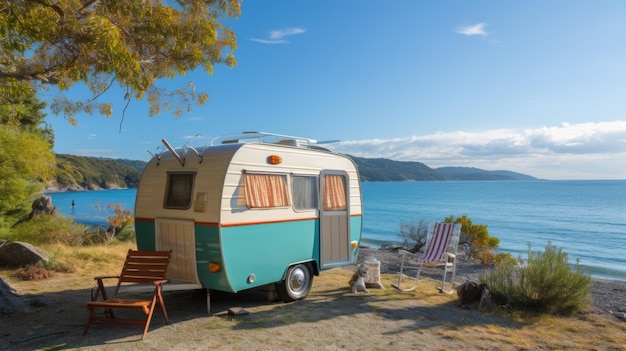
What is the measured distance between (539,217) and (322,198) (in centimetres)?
4493

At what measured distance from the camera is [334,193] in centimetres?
845

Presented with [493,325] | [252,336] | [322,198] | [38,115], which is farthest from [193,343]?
[38,115]

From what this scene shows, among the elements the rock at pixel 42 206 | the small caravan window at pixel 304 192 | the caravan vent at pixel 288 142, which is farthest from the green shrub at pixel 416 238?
the rock at pixel 42 206

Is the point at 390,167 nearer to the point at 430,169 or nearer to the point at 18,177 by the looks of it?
the point at 430,169

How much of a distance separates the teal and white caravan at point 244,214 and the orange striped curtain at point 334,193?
19mm

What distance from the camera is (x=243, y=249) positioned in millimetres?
6523

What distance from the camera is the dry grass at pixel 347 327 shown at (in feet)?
18.3

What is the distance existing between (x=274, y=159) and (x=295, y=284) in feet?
7.27

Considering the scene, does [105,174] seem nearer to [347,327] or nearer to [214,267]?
[214,267]

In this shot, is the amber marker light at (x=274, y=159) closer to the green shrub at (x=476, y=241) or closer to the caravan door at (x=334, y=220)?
the caravan door at (x=334, y=220)

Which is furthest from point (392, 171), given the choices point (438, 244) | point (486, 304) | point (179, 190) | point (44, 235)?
point (179, 190)

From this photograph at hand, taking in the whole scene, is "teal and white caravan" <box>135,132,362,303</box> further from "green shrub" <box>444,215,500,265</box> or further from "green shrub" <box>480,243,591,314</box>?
"green shrub" <box>444,215,500,265</box>

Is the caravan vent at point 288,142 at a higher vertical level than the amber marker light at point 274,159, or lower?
higher

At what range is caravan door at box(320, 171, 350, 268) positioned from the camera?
320 inches
